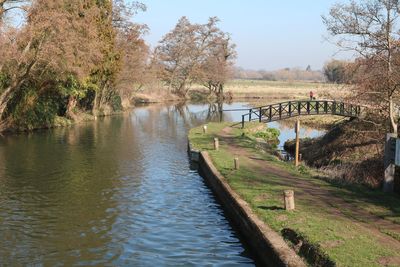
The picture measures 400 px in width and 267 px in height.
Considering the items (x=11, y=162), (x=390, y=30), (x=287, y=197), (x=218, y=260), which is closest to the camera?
(x=218, y=260)

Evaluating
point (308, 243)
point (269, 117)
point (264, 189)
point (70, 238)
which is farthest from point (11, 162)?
point (269, 117)

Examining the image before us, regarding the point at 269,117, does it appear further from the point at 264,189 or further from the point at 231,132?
the point at 264,189

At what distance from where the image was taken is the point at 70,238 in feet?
42.5

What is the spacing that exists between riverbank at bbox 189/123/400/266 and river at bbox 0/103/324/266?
128cm

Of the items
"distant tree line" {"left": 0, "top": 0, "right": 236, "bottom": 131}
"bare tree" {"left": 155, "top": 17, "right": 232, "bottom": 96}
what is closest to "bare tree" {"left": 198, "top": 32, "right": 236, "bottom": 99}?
"bare tree" {"left": 155, "top": 17, "right": 232, "bottom": 96}

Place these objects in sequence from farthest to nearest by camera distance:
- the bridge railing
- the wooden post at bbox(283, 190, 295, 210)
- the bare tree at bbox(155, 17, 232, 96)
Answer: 1. the bare tree at bbox(155, 17, 232, 96)
2. the bridge railing
3. the wooden post at bbox(283, 190, 295, 210)

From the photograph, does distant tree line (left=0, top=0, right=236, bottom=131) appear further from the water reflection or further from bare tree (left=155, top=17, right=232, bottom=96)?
bare tree (left=155, top=17, right=232, bottom=96)

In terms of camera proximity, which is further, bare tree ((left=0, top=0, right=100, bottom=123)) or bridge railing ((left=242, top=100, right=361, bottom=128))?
bridge railing ((left=242, top=100, right=361, bottom=128))

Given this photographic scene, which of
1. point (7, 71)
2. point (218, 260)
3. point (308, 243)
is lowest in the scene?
point (218, 260)

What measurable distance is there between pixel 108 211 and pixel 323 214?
7079mm

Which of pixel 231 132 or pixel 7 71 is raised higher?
pixel 7 71

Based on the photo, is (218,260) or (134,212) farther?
(134,212)

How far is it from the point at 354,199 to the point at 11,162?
17.5 meters

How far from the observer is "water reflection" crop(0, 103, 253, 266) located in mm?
11867
